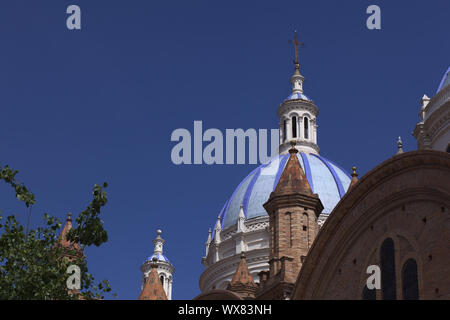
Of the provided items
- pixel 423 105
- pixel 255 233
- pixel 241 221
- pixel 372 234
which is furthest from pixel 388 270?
pixel 241 221

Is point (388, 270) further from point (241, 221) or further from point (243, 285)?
point (241, 221)

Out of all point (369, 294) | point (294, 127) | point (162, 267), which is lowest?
point (369, 294)

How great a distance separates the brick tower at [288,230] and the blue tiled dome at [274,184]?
995 inches

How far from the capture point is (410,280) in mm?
30375

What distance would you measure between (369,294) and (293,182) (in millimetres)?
7071

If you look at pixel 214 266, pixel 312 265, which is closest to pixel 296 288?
pixel 312 265

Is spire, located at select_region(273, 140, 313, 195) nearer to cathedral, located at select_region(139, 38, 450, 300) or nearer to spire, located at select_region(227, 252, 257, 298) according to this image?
cathedral, located at select_region(139, 38, 450, 300)

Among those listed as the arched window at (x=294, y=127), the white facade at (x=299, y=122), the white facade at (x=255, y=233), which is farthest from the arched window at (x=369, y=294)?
the arched window at (x=294, y=127)

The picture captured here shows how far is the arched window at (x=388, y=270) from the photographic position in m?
31.1

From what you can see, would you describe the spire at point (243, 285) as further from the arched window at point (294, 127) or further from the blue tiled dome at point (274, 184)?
the arched window at point (294, 127)
